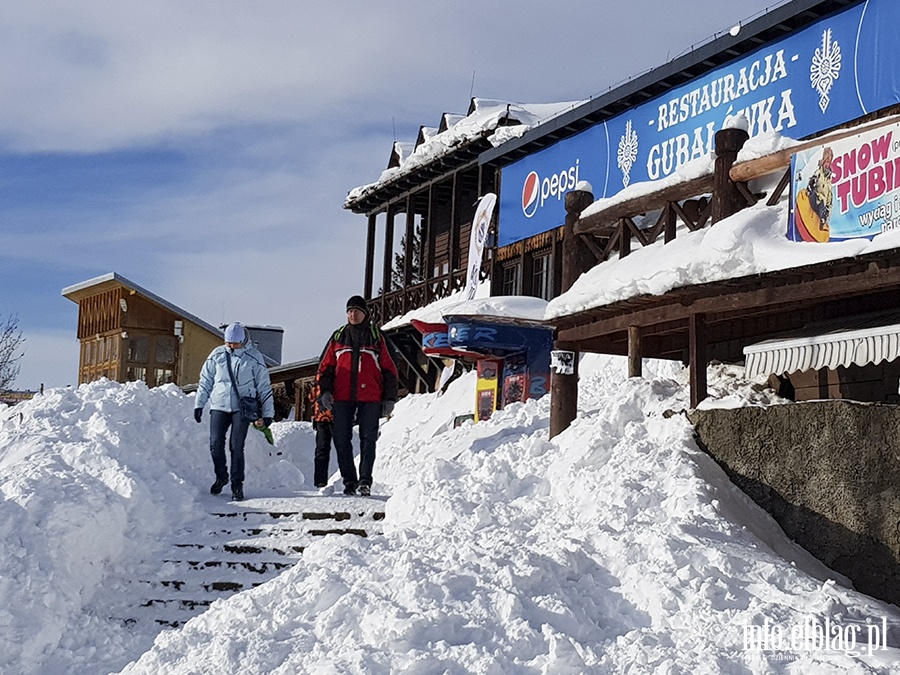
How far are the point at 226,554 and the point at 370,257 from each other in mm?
19575

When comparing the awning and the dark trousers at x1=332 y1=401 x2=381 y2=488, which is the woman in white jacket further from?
the awning

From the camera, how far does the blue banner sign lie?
41.6 feet

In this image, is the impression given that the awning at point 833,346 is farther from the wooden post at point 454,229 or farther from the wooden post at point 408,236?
the wooden post at point 408,236

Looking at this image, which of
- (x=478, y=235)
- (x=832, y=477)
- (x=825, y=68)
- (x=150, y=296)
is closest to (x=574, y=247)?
(x=832, y=477)

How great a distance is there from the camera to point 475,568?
5.49 m

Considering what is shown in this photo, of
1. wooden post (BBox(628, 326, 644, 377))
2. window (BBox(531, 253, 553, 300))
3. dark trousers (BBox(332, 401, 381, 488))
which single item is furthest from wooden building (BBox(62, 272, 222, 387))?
wooden post (BBox(628, 326, 644, 377))

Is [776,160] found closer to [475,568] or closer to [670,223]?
[670,223]

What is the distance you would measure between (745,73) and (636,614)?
11.8 m

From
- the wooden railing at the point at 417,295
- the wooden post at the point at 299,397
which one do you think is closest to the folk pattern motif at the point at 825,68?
the wooden railing at the point at 417,295

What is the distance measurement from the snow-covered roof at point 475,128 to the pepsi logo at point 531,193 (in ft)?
4.16

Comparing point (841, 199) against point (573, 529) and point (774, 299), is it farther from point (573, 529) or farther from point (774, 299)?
point (573, 529)

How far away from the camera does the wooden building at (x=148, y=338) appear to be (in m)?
35.1

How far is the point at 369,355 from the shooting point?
30.3ft

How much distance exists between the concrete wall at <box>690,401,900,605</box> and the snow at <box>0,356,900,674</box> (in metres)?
0.18
